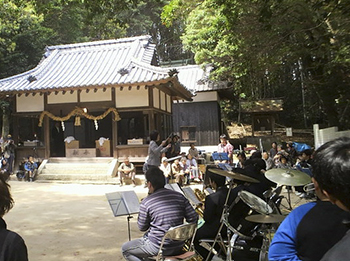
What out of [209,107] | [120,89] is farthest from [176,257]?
[209,107]

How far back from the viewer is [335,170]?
3.64ft

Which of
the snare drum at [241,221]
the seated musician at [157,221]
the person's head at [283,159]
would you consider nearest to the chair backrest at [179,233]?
the seated musician at [157,221]

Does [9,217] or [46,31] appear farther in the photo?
[46,31]

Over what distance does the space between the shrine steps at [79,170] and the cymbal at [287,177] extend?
774 centimetres

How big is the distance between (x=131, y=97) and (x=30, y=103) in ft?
15.9

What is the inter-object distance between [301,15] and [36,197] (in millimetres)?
8919

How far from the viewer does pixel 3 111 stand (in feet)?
60.9

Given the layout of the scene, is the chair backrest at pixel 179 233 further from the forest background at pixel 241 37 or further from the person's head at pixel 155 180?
the forest background at pixel 241 37

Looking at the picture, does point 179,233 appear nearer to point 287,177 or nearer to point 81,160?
point 287,177

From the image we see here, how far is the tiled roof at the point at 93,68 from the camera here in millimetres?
11352

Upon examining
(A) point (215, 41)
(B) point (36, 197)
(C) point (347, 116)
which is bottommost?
(B) point (36, 197)

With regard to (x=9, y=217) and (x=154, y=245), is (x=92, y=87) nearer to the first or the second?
(x=9, y=217)

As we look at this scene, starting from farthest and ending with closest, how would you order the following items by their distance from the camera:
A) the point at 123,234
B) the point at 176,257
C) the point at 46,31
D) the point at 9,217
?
1. the point at 46,31
2. the point at 9,217
3. the point at 123,234
4. the point at 176,257

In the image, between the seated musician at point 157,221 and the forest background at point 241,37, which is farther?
the forest background at point 241,37
